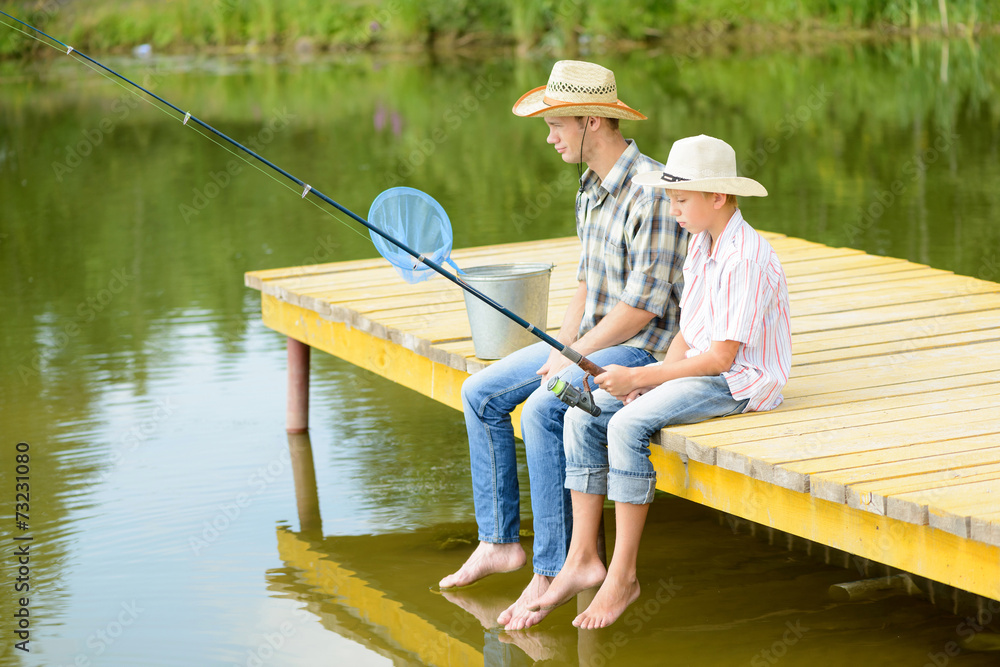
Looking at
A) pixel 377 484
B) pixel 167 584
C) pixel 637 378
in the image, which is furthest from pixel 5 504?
pixel 637 378

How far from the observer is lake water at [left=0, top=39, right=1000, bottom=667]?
3.39 metres

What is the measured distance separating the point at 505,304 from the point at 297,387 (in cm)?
173

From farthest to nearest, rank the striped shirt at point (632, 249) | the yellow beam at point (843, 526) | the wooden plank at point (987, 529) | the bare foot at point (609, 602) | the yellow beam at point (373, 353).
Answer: the yellow beam at point (373, 353) < the striped shirt at point (632, 249) < the bare foot at point (609, 602) < the yellow beam at point (843, 526) < the wooden plank at point (987, 529)

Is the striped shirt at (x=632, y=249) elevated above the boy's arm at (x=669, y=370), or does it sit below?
above

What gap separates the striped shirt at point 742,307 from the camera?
2926 mm

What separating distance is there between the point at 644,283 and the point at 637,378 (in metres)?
0.26

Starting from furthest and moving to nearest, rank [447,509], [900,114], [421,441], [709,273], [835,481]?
[900,114] < [421,441] < [447,509] < [709,273] < [835,481]

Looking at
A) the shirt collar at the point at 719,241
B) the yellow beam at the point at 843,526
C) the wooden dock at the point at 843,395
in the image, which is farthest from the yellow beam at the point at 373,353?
the shirt collar at the point at 719,241

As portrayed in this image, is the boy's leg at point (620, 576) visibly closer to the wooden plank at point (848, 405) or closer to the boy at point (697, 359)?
the boy at point (697, 359)

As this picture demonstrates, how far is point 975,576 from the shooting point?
95.3 inches

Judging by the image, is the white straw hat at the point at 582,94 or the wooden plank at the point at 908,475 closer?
the wooden plank at the point at 908,475

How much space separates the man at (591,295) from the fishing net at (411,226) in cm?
42

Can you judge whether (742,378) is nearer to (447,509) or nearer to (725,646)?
(725,646)

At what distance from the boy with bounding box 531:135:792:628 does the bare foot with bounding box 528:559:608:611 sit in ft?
0.21
